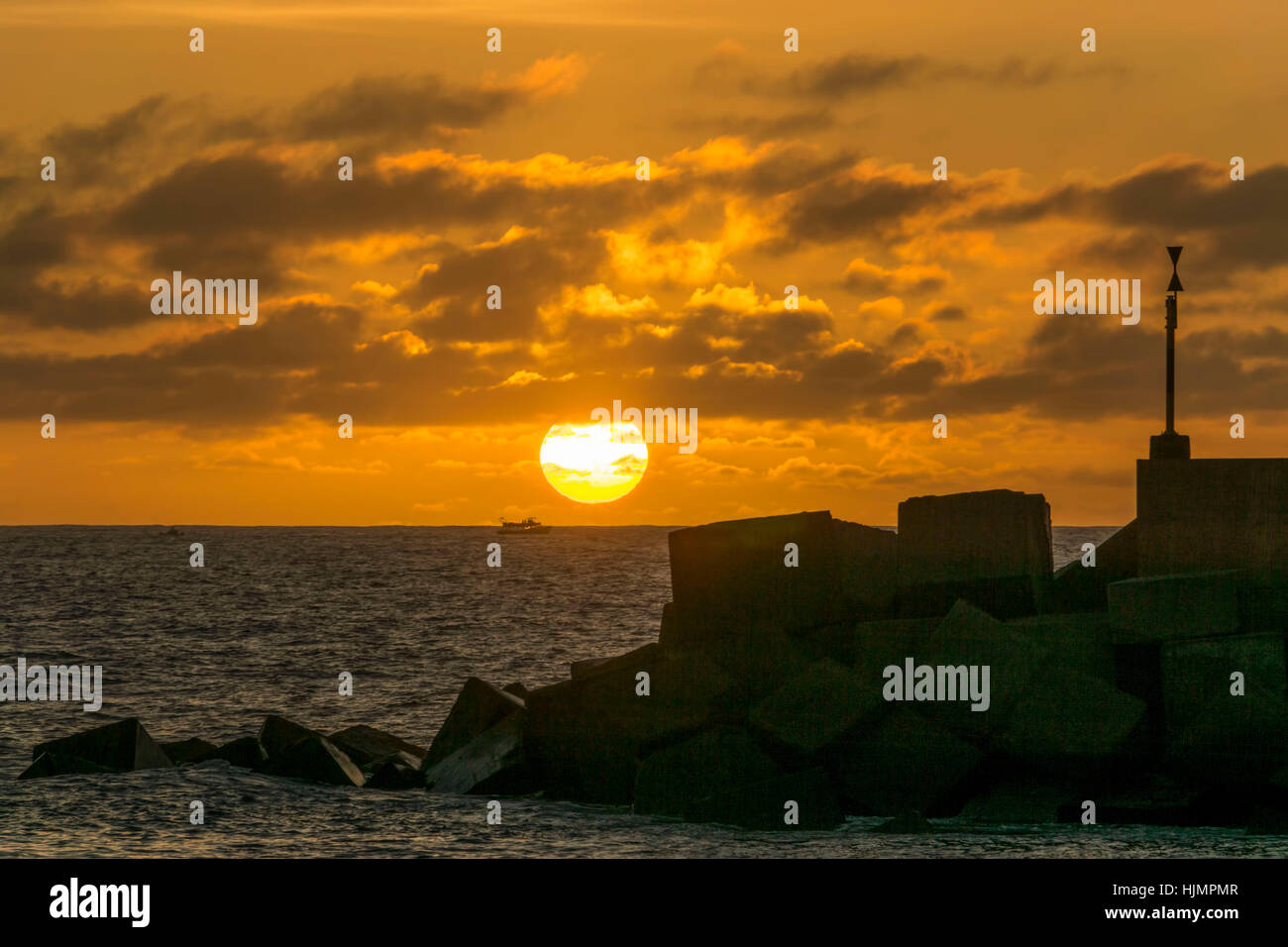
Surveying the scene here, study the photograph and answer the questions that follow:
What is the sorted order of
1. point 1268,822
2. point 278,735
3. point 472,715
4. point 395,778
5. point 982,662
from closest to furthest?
point 1268,822 < point 982,662 < point 395,778 < point 472,715 < point 278,735

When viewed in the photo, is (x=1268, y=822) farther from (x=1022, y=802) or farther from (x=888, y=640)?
(x=888, y=640)

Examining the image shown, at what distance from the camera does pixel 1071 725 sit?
49.5 ft

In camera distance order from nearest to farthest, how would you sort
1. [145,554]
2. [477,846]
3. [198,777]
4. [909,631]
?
1. [477,846]
2. [909,631]
3. [198,777]
4. [145,554]

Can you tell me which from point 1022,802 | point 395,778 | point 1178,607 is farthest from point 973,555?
point 395,778

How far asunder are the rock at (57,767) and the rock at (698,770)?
7.96 metres

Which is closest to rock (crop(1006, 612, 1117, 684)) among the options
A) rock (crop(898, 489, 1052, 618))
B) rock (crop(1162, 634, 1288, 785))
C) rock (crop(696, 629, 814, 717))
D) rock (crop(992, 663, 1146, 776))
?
rock (crop(992, 663, 1146, 776))

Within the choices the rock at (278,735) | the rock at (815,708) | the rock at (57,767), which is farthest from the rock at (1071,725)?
the rock at (57,767)

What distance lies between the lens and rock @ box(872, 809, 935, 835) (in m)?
14.7

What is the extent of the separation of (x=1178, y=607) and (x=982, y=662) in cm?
221

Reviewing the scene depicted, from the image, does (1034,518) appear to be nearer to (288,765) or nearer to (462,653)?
(288,765)

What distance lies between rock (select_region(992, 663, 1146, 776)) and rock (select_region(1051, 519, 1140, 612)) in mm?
3164
